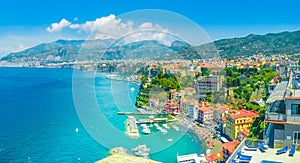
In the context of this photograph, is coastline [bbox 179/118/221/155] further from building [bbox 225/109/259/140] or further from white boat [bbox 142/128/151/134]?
white boat [bbox 142/128/151/134]

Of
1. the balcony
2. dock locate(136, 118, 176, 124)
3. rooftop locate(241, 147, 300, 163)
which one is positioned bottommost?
dock locate(136, 118, 176, 124)

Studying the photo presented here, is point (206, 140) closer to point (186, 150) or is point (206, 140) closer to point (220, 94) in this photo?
point (186, 150)

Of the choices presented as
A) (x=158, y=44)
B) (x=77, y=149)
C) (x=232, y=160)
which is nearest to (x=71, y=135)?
(x=77, y=149)

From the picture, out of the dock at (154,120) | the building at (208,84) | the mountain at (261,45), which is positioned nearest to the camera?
the building at (208,84)

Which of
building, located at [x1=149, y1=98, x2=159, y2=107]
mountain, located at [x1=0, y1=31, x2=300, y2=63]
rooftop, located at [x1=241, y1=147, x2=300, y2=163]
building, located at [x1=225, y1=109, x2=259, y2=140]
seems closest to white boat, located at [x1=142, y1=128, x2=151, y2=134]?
building, located at [x1=149, y1=98, x2=159, y2=107]

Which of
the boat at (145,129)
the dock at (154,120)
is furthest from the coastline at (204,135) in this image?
the boat at (145,129)

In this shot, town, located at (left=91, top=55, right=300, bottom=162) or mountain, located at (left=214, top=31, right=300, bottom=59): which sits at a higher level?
mountain, located at (left=214, top=31, right=300, bottom=59)

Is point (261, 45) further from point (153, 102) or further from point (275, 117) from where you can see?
point (275, 117)

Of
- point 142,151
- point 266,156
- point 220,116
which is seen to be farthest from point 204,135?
point 266,156

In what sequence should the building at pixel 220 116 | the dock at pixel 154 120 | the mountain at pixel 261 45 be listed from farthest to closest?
the mountain at pixel 261 45
the dock at pixel 154 120
the building at pixel 220 116

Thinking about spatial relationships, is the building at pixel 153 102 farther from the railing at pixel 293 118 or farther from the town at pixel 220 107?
the railing at pixel 293 118

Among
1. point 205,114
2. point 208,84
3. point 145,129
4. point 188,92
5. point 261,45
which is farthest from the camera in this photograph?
point 261,45
